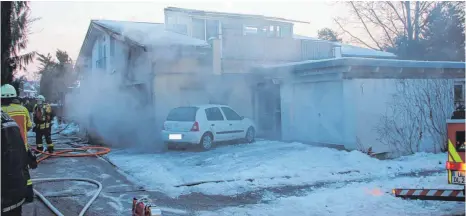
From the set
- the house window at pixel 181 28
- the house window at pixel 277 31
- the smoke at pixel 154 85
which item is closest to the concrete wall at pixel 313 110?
the smoke at pixel 154 85

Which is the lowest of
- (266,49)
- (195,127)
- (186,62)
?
(195,127)

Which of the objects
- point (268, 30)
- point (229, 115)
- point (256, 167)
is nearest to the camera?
point (256, 167)

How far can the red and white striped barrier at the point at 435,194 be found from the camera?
6.15 meters

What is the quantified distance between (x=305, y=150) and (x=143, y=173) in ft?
15.7

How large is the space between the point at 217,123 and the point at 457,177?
8693mm

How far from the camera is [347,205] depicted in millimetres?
7086

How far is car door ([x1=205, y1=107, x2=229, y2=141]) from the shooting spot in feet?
46.2

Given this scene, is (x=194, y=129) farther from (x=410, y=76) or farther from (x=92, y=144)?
(x=410, y=76)

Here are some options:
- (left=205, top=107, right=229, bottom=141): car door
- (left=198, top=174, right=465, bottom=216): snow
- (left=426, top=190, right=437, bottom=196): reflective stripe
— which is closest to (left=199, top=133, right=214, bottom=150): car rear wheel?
(left=205, top=107, right=229, bottom=141): car door

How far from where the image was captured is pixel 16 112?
792 cm

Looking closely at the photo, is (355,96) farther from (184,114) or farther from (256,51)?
(256,51)

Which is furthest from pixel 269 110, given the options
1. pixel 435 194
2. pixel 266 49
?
pixel 435 194

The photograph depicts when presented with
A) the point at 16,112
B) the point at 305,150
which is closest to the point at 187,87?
the point at 305,150

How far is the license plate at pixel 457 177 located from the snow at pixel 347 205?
503 mm
